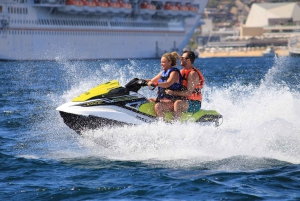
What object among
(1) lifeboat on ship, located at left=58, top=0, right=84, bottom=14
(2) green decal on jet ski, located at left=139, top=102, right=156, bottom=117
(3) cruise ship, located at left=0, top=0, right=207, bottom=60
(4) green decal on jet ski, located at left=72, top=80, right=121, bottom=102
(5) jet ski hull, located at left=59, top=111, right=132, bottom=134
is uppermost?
(1) lifeboat on ship, located at left=58, top=0, right=84, bottom=14

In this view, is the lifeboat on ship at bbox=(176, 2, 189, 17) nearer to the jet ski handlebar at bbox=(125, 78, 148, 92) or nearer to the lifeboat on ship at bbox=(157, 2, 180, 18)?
the lifeboat on ship at bbox=(157, 2, 180, 18)

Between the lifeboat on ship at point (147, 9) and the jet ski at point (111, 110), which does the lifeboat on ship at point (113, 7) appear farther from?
the jet ski at point (111, 110)

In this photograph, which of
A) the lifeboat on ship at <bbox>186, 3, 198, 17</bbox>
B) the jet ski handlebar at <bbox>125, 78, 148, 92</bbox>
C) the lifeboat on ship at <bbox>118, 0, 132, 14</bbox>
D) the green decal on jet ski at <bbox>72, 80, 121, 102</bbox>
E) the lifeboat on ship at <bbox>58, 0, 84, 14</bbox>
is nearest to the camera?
the green decal on jet ski at <bbox>72, 80, 121, 102</bbox>

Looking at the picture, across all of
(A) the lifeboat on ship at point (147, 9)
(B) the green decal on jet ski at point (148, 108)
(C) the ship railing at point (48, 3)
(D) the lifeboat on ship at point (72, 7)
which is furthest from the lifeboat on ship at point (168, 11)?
(B) the green decal on jet ski at point (148, 108)

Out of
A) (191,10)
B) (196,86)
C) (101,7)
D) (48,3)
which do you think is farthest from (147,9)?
(196,86)

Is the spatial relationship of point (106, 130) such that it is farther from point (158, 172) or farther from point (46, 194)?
point (46, 194)

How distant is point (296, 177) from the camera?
9.80m

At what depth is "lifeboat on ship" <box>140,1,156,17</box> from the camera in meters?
83.6

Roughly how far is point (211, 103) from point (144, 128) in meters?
3.20

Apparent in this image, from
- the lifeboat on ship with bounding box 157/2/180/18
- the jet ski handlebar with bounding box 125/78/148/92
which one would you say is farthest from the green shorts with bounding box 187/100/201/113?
the lifeboat on ship with bounding box 157/2/180/18

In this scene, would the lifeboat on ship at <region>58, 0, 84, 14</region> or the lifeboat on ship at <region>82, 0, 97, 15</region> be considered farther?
the lifeboat on ship at <region>82, 0, 97, 15</region>

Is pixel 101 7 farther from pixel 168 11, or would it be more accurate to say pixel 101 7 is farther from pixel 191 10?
pixel 191 10

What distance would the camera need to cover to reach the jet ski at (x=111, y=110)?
1110 cm

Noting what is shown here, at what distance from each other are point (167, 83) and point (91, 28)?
66.2 m
